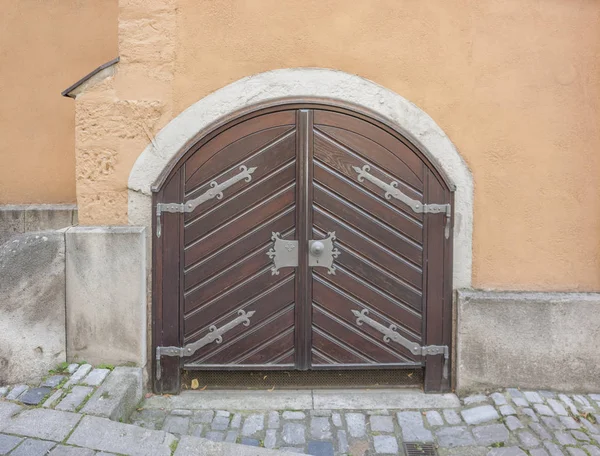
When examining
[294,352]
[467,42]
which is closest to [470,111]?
[467,42]

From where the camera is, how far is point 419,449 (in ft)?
9.36

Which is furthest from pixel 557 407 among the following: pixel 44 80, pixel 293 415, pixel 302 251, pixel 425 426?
pixel 44 80

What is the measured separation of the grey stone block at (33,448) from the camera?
97.0 inches

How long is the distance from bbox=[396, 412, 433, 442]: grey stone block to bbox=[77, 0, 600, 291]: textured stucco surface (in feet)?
3.44

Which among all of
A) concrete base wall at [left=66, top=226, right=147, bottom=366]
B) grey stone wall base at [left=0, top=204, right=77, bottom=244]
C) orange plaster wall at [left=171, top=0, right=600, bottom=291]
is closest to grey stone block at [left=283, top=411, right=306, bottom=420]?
concrete base wall at [left=66, top=226, right=147, bottom=366]

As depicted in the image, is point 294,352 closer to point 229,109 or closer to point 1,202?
point 229,109

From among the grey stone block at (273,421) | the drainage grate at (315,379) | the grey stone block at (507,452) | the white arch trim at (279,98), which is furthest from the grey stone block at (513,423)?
the white arch trim at (279,98)

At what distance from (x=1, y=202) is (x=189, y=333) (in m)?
2.25

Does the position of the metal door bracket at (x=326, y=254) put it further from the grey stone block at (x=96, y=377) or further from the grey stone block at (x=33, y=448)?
the grey stone block at (x=33, y=448)

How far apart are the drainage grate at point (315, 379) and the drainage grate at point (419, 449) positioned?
69 cm

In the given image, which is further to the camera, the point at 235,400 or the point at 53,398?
the point at 235,400

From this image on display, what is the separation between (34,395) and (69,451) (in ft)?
2.22

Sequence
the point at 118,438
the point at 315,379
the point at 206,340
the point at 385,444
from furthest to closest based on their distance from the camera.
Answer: the point at 315,379 → the point at 206,340 → the point at 385,444 → the point at 118,438

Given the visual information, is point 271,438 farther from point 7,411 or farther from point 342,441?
point 7,411
